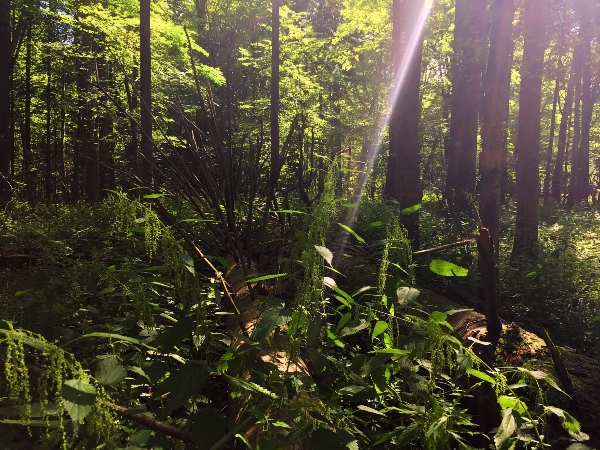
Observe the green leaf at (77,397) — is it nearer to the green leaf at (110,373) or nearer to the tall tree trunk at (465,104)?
the green leaf at (110,373)

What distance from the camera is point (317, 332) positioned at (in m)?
1.70

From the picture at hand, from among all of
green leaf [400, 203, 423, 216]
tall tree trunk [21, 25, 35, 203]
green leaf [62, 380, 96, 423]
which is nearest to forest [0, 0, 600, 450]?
green leaf [62, 380, 96, 423]

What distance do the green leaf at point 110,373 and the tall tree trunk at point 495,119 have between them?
6.89 meters

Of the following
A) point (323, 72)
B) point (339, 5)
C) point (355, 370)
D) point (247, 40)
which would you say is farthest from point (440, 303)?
point (339, 5)

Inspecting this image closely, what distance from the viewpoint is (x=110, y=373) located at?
1465mm

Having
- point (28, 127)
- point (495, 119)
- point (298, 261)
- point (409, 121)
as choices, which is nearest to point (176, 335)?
point (298, 261)

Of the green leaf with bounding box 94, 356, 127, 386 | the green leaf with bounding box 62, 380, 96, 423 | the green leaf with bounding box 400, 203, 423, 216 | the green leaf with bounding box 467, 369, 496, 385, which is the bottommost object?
the green leaf with bounding box 467, 369, 496, 385

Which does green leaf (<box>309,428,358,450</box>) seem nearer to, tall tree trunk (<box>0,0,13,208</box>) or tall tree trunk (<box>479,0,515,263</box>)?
tall tree trunk (<box>479,0,515,263</box>)

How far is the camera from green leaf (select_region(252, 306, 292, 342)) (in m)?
1.61

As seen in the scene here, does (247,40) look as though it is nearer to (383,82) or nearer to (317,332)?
(383,82)

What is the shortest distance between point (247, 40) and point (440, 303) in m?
22.4

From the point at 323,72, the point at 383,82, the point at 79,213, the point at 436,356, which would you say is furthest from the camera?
the point at 383,82

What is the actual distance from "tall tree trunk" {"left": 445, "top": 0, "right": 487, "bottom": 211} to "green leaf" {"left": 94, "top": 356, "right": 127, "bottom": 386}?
11.7 meters

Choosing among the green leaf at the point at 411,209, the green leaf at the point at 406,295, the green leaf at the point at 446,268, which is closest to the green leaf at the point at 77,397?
the green leaf at the point at 406,295
